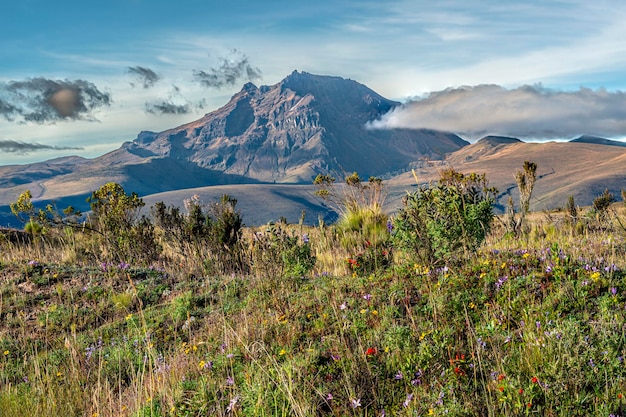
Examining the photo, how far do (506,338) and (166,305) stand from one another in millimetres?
5169

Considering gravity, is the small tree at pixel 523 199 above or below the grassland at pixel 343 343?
above

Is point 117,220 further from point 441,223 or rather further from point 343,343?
point 343,343

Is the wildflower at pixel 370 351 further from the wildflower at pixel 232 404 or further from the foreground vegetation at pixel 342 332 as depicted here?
the wildflower at pixel 232 404

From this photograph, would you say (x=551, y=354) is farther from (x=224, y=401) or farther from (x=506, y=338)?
(x=224, y=401)

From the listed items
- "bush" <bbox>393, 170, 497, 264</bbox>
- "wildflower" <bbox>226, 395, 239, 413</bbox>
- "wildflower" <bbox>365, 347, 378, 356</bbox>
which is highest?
"bush" <bbox>393, 170, 497, 264</bbox>

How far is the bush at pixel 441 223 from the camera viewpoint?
6.55 metres

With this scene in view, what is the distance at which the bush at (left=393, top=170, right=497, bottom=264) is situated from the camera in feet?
21.5

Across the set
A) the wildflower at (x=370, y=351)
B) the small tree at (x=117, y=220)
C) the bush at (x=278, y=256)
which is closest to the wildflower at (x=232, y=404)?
the wildflower at (x=370, y=351)

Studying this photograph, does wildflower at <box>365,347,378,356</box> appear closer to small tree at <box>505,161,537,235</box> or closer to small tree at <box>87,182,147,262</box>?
small tree at <box>505,161,537,235</box>

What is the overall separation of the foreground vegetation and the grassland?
22 millimetres

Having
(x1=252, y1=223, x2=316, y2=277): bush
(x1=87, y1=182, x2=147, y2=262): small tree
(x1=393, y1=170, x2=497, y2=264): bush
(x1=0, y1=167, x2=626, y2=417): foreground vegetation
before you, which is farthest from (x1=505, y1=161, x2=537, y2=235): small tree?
(x1=87, y1=182, x2=147, y2=262): small tree

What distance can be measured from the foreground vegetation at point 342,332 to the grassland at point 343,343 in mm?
22

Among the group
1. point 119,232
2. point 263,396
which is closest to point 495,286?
point 263,396

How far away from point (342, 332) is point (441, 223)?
2.94 metres
